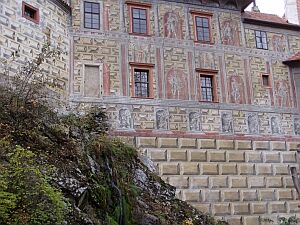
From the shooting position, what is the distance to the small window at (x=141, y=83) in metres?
15.1

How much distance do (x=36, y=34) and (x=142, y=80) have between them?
389cm

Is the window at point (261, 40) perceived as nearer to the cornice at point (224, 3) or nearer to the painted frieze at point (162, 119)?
the cornice at point (224, 3)

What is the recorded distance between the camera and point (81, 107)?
1411 cm

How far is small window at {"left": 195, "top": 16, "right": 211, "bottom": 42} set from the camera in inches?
651

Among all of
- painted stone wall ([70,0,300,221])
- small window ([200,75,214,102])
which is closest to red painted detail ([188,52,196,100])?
painted stone wall ([70,0,300,221])

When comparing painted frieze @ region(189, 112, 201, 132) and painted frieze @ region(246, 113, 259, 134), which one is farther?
painted frieze @ region(246, 113, 259, 134)

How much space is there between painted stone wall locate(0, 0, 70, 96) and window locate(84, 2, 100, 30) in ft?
2.24

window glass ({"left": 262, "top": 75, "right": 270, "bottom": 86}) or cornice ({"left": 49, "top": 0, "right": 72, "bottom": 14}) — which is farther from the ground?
cornice ({"left": 49, "top": 0, "right": 72, "bottom": 14})

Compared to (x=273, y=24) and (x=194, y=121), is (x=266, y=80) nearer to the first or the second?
(x=273, y=24)

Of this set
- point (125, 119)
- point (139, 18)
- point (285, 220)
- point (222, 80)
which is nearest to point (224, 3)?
point (222, 80)

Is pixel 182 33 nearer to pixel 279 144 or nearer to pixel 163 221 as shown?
pixel 279 144

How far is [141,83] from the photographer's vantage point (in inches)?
600

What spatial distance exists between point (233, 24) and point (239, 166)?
558 centimetres

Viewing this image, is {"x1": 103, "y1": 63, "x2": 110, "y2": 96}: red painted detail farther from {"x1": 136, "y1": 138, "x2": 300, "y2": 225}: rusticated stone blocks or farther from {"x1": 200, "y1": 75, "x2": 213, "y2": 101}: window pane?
{"x1": 200, "y1": 75, "x2": 213, "y2": 101}: window pane
